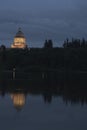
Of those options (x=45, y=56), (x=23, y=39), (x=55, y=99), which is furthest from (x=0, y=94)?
(x=23, y=39)

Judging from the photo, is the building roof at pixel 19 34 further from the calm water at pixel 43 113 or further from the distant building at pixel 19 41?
the calm water at pixel 43 113

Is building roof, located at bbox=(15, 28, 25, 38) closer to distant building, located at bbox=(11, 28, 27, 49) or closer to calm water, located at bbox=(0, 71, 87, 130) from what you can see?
distant building, located at bbox=(11, 28, 27, 49)

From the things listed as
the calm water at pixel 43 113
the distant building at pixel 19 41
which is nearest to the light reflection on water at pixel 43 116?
the calm water at pixel 43 113

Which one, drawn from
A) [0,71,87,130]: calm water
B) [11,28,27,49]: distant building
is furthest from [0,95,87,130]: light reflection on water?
[11,28,27,49]: distant building

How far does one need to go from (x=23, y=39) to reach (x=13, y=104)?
155921 mm

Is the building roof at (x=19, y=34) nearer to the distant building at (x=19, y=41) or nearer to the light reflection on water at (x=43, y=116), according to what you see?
the distant building at (x=19, y=41)

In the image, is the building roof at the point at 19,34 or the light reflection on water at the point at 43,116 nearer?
the light reflection on water at the point at 43,116

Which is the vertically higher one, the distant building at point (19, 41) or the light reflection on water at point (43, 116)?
the distant building at point (19, 41)

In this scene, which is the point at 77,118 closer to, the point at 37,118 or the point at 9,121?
the point at 37,118

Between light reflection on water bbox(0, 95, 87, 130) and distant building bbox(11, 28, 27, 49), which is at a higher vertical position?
distant building bbox(11, 28, 27, 49)

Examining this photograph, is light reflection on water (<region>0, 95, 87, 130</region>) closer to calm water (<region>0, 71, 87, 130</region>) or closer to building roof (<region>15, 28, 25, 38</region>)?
calm water (<region>0, 71, 87, 130</region>)

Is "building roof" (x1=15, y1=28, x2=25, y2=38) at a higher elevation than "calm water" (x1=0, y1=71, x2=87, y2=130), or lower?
higher

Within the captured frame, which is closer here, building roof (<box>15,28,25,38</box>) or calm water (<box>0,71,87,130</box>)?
calm water (<box>0,71,87,130</box>)

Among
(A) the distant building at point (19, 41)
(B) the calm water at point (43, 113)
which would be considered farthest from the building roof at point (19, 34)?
(B) the calm water at point (43, 113)
